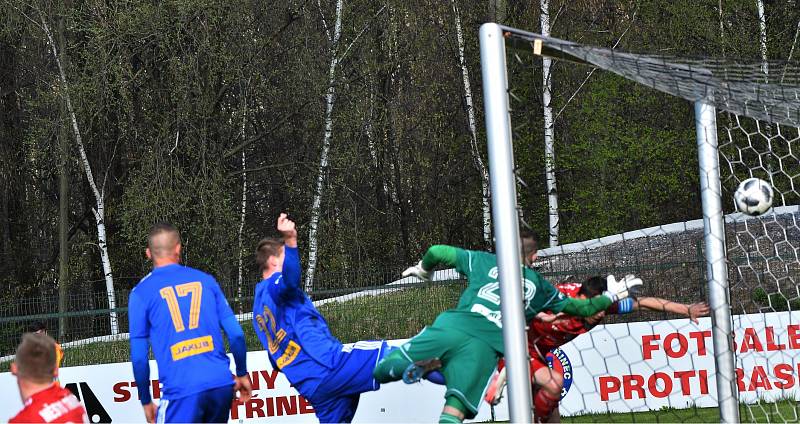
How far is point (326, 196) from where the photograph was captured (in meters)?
21.6

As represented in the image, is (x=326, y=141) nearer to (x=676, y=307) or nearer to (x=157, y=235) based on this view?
(x=676, y=307)

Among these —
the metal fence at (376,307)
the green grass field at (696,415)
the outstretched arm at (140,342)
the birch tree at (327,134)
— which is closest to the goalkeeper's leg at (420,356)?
the outstretched arm at (140,342)

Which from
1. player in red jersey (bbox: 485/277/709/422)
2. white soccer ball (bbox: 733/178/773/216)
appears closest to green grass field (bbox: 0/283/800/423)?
player in red jersey (bbox: 485/277/709/422)

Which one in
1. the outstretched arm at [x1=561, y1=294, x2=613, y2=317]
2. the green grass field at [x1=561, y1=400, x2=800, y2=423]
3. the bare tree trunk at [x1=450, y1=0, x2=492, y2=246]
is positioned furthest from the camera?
the bare tree trunk at [x1=450, y1=0, x2=492, y2=246]

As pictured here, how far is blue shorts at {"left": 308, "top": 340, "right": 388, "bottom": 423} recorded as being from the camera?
689 centimetres

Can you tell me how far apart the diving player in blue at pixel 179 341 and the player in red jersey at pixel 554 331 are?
1774 millimetres

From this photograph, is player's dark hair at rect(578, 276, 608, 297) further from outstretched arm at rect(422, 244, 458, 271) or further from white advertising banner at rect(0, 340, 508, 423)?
white advertising banner at rect(0, 340, 508, 423)

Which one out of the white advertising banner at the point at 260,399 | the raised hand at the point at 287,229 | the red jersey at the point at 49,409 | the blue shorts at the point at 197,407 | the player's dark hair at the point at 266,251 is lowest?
the white advertising banner at the point at 260,399

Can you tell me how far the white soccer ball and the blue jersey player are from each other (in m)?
2.45

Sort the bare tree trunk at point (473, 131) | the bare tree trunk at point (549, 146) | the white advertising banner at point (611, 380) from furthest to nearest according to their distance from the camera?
the bare tree trunk at point (473, 131)
the bare tree trunk at point (549, 146)
the white advertising banner at point (611, 380)

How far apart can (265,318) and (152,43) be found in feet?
44.1

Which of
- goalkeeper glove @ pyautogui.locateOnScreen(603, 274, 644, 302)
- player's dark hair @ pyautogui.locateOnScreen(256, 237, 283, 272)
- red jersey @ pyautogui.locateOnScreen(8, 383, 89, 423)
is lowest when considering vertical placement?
red jersey @ pyautogui.locateOnScreen(8, 383, 89, 423)

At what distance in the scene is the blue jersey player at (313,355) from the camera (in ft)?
22.6

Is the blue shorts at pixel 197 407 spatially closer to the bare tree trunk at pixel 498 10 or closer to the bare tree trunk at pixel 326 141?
the bare tree trunk at pixel 326 141
